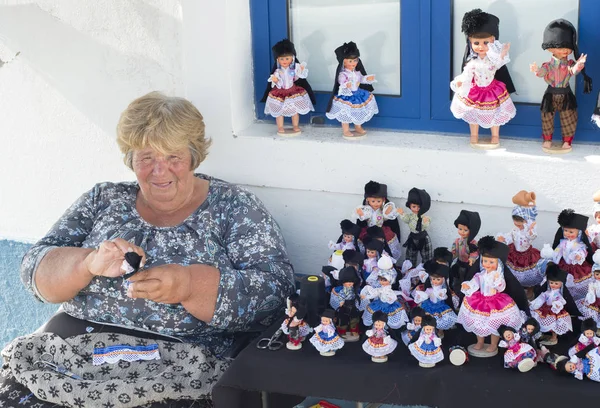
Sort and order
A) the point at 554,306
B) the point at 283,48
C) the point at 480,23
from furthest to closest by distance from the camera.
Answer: the point at 283,48, the point at 480,23, the point at 554,306

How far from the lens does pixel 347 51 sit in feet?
10.3

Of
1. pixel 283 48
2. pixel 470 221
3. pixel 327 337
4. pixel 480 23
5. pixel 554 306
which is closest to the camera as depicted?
pixel 554 306

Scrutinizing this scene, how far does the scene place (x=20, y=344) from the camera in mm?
2992

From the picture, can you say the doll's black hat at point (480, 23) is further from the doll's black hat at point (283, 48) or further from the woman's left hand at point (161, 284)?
the woman's left hand at point (161, 284)

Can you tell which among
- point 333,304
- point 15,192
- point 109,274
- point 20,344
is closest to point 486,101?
point 333,304

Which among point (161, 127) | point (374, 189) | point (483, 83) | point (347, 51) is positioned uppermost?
point (347, 51)

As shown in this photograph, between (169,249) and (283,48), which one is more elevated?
(283,48)

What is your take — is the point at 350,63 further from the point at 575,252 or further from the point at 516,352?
the point at 516,352

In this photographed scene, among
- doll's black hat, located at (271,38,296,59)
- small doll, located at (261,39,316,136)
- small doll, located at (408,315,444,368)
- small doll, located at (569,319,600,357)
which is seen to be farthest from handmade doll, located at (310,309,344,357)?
doll's black hat, located at (271,38,296,59)

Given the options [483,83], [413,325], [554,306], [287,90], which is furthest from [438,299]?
[287,90]

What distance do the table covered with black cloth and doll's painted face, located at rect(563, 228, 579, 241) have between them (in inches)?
11.2

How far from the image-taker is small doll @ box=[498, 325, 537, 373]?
245 cm

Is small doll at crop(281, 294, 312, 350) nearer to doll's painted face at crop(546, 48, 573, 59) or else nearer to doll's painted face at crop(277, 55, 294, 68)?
doll's painted face at crop(277, 55, 294, 68)

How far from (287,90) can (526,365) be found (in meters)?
1.37
